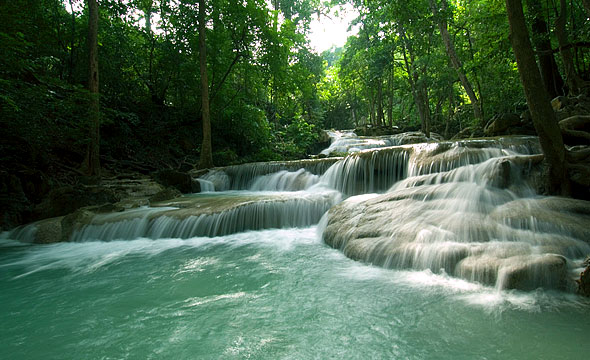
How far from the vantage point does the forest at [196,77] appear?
7375 millimetres

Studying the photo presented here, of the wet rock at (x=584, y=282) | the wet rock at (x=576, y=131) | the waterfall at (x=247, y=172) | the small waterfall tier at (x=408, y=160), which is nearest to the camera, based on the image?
the wet rock at (x=584, y=282)

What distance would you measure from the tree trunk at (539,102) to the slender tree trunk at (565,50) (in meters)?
5.42

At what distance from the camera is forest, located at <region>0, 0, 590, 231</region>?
24.2 ft

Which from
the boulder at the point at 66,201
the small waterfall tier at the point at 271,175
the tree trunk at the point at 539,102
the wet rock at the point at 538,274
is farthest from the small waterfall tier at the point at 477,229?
the boulder at the point at 66,201

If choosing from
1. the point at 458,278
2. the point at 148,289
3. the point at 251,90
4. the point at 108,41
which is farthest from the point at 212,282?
the point at 251,90

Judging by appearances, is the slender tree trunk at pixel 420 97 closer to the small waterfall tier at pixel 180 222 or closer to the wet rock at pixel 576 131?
the wet rock at pixel 576 131

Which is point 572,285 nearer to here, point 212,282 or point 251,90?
point 212,282

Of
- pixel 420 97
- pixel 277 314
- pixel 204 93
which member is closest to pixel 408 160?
pixel 277 314

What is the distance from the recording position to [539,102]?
4.46 m

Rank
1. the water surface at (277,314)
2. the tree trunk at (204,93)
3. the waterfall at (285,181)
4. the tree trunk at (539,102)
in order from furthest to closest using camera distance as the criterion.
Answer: the tree trunk at (204,93)
the waterfall at (285,181)
the tree trunk at (539,102)
the water surface at (277,314)

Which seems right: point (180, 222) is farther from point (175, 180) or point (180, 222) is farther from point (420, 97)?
point (420, 97)

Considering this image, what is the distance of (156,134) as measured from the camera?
14219mm

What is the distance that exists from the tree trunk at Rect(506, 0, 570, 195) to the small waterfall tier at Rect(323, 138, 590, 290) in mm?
Answer: 385

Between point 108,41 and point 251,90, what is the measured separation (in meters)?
7.73
